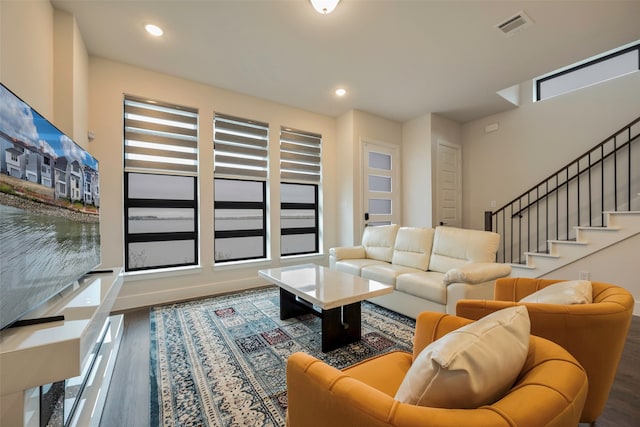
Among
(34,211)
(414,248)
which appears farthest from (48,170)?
(414,248)

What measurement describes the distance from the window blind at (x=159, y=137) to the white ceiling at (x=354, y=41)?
0.48 m

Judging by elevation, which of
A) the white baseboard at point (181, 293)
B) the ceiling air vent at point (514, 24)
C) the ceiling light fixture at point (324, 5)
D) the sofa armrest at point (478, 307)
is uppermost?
the ceiling air vent at point (514, 24)

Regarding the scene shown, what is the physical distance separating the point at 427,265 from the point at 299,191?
8.02ft

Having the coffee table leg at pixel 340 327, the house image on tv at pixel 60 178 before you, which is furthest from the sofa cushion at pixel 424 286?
the house image on tv at pixel 60 178

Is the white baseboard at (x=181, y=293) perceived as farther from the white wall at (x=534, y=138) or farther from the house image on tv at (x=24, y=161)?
the white wall at (x=534, y=138)

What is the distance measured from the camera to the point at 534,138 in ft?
14.2

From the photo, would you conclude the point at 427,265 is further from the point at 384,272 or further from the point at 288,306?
the point at 288,306

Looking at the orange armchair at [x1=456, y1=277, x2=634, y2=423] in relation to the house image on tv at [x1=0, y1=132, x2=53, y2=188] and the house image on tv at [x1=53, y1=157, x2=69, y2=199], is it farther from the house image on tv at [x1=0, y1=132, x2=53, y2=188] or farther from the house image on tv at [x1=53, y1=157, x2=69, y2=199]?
the house image on tv at [x1=53, y1=157, x2=69, y2=199]

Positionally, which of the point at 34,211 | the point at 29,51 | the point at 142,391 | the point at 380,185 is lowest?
the point at 142,391

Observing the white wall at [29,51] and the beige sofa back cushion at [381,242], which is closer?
the white wall at [29,51]

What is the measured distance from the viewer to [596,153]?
3760 mm

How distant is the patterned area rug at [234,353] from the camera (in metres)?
1.48

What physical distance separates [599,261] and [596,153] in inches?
66.7

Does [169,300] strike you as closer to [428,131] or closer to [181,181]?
[181,181]
